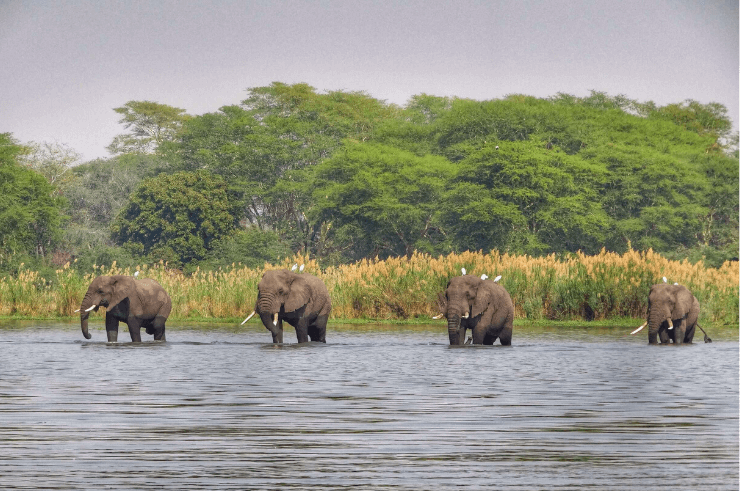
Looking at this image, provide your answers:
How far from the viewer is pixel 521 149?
63.7 meters

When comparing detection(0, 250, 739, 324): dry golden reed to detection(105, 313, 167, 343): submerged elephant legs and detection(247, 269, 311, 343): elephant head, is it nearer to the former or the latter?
detection(247, 269, 311, 343): elephant head

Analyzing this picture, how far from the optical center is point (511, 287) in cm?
3672

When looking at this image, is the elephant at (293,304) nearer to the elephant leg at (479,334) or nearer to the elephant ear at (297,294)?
the elephant ear at (297,294)

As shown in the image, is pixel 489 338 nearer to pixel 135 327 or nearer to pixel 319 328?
pixel 319 328

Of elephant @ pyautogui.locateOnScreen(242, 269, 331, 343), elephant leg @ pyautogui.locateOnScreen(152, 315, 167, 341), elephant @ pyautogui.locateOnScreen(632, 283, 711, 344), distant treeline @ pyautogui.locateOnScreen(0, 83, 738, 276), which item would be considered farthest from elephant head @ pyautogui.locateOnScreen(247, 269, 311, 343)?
distant treeline @ pyautogui.locateOnScreen(0, 83, 738, 276)

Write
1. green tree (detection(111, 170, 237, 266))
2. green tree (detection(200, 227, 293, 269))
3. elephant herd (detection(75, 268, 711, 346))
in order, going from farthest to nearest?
1. green tree (detection(111, 170, 237, 266))
2. green tree (detection(200, 227, 293, 269))
3. elephant herd (detection(75, 268, 711, 346))

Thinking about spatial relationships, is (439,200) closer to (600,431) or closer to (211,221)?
(211,221)

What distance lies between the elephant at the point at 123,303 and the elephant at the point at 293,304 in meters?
1.88

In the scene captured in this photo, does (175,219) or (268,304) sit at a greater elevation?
(175,219)

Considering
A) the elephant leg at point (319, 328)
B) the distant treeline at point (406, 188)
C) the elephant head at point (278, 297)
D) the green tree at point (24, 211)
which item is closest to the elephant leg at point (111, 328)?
the elephant head at point (278, 297)

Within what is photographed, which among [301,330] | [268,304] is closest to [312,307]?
[301,330]

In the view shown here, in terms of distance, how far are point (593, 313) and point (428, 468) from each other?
25960 millimetres

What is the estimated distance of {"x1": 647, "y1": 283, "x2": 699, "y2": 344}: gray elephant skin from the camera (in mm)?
28047

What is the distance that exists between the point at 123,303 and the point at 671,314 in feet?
35.7
